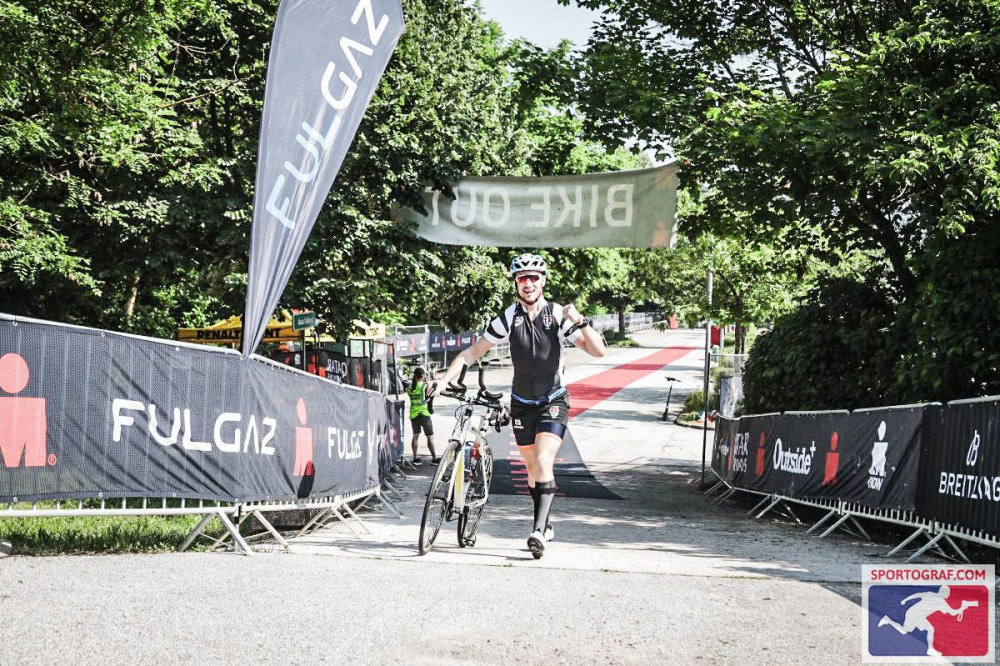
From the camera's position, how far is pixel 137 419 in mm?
6637

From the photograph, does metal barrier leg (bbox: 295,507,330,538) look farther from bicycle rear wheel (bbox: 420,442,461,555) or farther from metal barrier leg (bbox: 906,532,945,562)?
metal barrier leg (bbox: 906,532,945,562)

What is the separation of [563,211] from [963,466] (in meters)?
6.82

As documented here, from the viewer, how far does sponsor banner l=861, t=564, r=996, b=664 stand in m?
4.68

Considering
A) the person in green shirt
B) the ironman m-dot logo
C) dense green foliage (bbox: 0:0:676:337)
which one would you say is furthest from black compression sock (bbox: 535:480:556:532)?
the person in green shirt

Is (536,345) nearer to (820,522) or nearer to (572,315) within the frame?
(572,315)

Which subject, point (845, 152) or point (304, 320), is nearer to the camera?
point (845, 152)

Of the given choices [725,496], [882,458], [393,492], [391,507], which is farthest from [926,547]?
[393,492]

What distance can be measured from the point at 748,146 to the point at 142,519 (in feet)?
25.4

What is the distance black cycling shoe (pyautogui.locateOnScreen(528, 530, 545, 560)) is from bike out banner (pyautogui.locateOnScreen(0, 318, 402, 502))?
204cm

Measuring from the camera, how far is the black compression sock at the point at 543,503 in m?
7.44

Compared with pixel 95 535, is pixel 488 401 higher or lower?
higher

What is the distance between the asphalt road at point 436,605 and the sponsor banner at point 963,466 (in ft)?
2.38

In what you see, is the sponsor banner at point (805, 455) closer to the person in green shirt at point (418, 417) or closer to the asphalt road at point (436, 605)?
the asphalt road at point (436, 605)

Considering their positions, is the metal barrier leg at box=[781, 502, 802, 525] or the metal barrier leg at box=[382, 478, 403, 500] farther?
the metal barrier leg at box=[382, 478, 403, 500]
